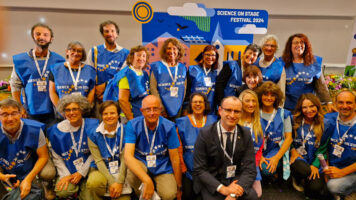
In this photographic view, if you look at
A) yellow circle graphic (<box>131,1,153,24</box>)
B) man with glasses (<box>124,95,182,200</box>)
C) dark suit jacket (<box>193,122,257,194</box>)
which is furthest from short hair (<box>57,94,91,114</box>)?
yellow circle graphic (<box>131,1,153,24</box>)

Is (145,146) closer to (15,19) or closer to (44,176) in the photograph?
(44,176)

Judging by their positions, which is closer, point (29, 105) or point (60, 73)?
point (60, 73)

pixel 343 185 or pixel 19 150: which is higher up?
pixel 19 150

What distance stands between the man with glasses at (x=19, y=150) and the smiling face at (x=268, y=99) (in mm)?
2533

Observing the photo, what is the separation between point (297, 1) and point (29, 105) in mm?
5901

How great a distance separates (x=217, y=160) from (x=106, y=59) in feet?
6.63

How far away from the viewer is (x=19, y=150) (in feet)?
7.09

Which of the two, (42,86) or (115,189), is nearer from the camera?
(115,189)

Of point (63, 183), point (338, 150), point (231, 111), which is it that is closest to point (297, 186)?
point (338, 150)

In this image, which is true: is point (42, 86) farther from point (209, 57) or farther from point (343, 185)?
point (343, 185)

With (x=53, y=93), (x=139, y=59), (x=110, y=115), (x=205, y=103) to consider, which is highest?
(x=139, y=59)

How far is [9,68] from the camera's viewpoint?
197 inches

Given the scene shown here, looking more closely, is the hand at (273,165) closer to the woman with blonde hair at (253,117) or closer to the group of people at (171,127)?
the group of people at (171,127)

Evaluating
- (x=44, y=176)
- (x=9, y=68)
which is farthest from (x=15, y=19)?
(x=44, y=176)
